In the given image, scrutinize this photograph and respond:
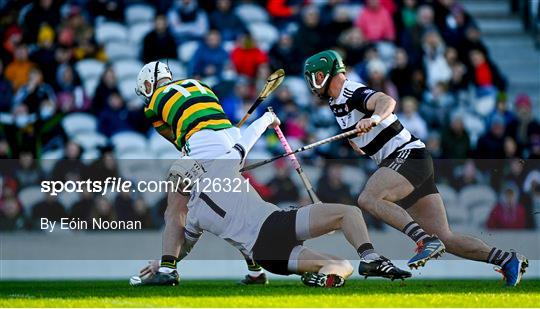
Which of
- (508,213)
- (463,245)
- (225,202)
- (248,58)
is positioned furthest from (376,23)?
(225,202)

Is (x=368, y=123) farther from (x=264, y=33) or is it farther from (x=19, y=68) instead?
(x=19, y=68)

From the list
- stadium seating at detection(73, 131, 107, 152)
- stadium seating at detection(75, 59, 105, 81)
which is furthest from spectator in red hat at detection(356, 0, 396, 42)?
stadium seating at detection(73, 131, 107, 152)

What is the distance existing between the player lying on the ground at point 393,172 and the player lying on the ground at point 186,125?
2.97 ft

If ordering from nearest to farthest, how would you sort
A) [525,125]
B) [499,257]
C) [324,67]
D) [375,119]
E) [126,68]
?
[375,119], [499,257], [324,67], [525,125], [126,68]

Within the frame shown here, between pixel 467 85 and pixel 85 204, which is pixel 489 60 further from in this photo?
pixel 85 204

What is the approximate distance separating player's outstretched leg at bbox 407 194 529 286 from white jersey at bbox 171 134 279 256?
1.44 m

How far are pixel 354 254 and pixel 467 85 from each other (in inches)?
228

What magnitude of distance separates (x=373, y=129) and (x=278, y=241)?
1.45 m

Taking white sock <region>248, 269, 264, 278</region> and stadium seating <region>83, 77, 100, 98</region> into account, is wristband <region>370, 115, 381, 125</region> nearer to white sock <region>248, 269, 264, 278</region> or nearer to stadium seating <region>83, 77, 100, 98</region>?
white sock <region>248, 269, 264, 278</region>

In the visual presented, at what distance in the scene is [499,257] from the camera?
12812 mm

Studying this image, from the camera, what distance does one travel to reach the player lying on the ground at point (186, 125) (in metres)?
13.0

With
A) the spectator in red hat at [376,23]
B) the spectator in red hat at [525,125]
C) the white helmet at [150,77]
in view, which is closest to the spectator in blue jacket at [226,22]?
the spectator in red hat at [376,23]

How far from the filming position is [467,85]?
20828 millimetres

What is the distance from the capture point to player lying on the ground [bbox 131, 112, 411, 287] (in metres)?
12.1
